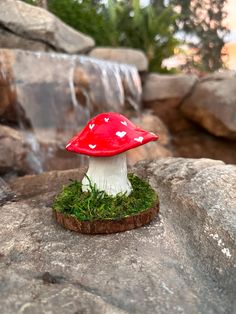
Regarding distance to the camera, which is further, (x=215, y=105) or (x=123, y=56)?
(x=123, y=56)

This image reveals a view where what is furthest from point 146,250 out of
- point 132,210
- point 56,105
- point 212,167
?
point 56,105

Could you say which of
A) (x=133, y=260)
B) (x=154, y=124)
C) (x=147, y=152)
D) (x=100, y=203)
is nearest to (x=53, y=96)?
(x=147, y=152)

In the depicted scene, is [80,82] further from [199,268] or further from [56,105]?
[199,268]

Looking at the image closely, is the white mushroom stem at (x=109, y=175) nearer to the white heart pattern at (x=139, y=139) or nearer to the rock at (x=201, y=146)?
the white heart pattern at (x=139, y=139)

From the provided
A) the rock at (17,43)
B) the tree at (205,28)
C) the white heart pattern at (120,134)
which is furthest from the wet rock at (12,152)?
the tree at (205,28)

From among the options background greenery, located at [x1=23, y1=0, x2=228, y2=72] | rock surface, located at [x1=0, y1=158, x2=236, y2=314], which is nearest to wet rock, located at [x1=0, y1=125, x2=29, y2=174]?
rock surface, located at [x1=0, y1=158, x2=236, y2=314]

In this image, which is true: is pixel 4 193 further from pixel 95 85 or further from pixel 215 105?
pixel 215 105
